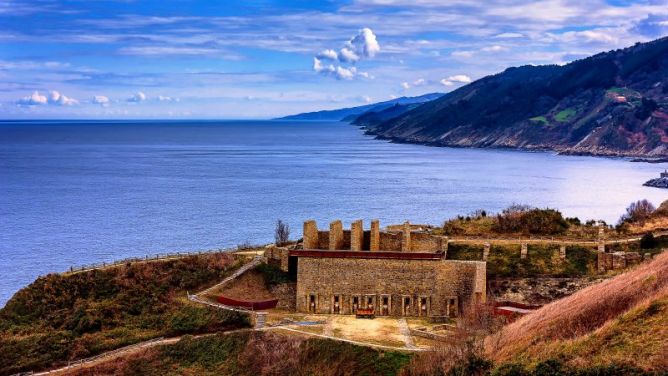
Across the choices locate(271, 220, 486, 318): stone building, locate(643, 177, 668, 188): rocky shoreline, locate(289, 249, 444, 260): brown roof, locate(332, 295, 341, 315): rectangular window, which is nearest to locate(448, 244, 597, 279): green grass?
locate(271, 220, 486, 318): stone building

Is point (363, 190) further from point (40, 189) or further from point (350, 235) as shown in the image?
point (350, 235)

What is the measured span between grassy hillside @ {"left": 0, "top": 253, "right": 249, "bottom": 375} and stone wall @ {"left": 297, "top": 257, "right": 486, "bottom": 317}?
619cm

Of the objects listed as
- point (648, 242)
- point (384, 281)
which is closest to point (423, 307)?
point (384, 281)

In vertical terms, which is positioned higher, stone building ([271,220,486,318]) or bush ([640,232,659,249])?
bush ([640,232,659,249])

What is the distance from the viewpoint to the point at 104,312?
47219 millimetres

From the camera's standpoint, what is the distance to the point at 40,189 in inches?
5251

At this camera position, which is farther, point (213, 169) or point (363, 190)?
point (213, 169)

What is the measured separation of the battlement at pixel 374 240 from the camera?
51.4 meters

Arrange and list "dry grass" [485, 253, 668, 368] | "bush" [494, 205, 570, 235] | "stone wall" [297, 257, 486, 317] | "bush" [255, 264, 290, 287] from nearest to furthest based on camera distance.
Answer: "dry grass" [485, 253, 668, 368], "stone wall" [297, 257, 486, 317], "bush" [255, 264, 290, 287], "bush" [494, 205, 570, 235]

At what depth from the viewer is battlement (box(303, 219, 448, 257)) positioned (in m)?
51.4

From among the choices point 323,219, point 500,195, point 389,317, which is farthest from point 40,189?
point 389,317

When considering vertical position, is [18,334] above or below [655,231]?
below

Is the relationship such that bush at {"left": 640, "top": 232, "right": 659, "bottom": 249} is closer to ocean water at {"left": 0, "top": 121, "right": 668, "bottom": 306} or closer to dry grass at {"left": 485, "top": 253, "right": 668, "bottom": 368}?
dry grass at {"left": 485, "top": 253, "right": 668, "bottom": 368}

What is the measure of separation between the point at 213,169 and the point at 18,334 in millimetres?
130983
